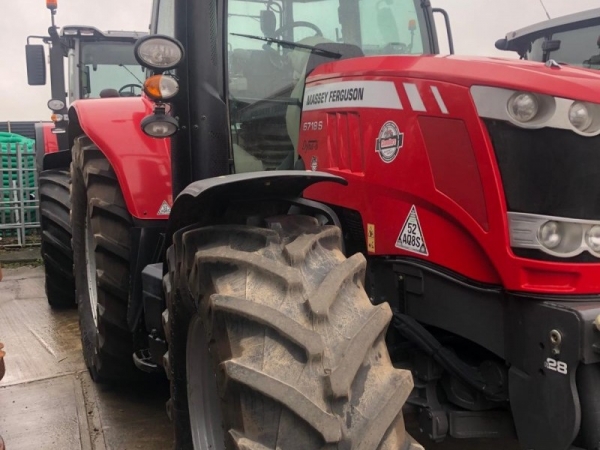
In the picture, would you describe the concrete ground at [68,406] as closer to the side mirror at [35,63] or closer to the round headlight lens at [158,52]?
the round headlight lens at [158,52]

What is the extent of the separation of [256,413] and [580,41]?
18.3ft

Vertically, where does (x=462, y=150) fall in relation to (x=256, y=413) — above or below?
above

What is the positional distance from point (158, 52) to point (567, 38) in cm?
491

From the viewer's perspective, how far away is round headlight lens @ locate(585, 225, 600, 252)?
70.1 inches

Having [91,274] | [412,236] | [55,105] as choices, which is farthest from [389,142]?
[55,105]

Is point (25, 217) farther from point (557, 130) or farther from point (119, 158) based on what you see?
point (557, 130)

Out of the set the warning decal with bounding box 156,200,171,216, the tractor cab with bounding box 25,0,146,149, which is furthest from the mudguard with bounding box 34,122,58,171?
the warning decal with bounding box 156,200,171,216

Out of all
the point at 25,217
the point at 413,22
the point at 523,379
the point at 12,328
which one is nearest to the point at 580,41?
the point at 413,22

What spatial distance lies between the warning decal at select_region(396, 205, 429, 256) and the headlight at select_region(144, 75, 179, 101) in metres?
1.07

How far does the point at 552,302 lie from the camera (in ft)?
5.79

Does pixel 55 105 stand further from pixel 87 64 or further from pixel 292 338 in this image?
pixel 292 338

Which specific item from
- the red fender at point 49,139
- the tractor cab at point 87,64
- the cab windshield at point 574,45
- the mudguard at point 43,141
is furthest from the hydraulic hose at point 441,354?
the red fender at point 49,139

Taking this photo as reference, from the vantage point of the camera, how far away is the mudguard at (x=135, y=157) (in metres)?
3.01

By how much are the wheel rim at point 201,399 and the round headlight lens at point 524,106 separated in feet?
3.86
